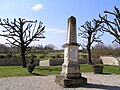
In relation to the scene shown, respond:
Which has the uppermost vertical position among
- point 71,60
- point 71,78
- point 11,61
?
point 11,61

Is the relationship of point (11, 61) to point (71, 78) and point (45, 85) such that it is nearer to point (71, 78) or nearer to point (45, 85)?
point (45, 85)

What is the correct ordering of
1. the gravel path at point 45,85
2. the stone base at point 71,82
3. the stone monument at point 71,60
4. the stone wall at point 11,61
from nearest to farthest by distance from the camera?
the gravel path at point 45,85 < the stone base at point 71,82 < the stone monument at point 71,60 < the stone wall at point 11,61

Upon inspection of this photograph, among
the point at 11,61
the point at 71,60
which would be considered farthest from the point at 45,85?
the point at 11,61

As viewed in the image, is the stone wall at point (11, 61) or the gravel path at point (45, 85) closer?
the gravel path at point (45, 85)

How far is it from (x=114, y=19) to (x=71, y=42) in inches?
147

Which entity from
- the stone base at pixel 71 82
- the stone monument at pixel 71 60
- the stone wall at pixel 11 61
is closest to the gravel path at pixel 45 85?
the stone base at pixel 71 82

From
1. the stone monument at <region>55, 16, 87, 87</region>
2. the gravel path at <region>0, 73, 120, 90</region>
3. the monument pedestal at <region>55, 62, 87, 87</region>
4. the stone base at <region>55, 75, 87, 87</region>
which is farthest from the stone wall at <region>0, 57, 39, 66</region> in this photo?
the stone base at <region>55, 75, 87, 87</region>

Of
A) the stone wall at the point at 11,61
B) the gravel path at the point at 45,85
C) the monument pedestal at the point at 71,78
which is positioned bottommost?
the gravel path at the point at 45,85

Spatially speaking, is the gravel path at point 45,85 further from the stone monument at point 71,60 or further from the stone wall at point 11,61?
the stone wall at point 11,61

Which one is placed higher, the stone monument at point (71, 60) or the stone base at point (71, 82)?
the stone monument at point (71, 60)

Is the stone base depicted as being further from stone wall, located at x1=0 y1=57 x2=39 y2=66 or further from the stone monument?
stone wall, located at x1=0 y1=57 x2=39 y2=66

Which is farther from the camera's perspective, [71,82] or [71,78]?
[71,78]

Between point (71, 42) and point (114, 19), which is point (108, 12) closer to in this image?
point (114, 19)

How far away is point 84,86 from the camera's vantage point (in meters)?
15.2
